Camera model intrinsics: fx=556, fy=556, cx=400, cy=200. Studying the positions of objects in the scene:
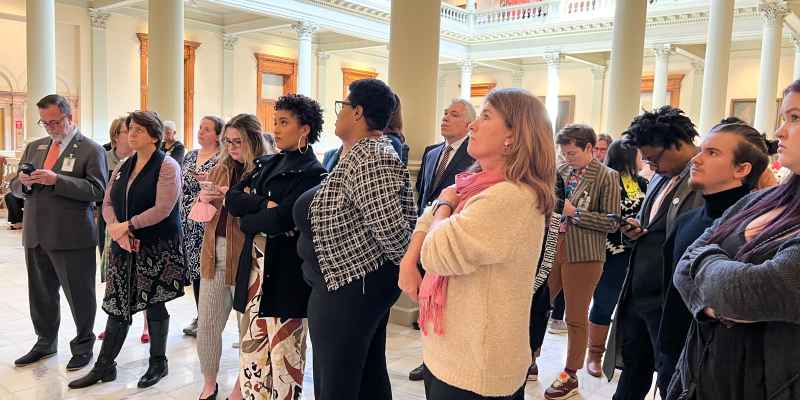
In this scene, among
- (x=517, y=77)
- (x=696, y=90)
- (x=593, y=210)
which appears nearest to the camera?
(x=593, y=210)

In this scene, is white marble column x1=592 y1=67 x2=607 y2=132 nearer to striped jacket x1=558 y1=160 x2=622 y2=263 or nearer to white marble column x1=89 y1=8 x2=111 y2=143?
white marble column x1=89 y1=8 x2=111 y2=143

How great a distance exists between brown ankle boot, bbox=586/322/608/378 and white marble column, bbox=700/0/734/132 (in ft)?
18.4

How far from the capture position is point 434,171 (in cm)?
357

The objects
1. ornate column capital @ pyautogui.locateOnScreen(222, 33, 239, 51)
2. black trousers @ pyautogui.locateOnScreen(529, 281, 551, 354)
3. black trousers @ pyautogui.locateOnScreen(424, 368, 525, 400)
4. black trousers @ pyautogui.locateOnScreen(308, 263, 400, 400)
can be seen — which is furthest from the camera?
ornate column capital @ pyautogui.locateOnScreen(222, 33, 239, 51)

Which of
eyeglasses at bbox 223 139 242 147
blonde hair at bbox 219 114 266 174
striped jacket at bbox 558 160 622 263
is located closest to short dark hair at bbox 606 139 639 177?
striped jacket at bbox 558 160 622 263

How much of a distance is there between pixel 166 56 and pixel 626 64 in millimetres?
5201

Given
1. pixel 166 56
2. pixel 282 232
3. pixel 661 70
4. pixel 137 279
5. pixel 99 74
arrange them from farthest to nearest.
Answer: pixel 661 70 < pixel 99 74 < pixel 166 56 < pixel 137 279 < pixel 282 232

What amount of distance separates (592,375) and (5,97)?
13091mm

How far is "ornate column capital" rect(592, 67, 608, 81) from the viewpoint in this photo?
18.8 meters

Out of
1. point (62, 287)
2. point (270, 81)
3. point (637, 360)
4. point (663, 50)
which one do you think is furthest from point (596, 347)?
point (270, 81)

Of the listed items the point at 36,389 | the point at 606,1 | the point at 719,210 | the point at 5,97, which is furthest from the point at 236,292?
the point at 606,1

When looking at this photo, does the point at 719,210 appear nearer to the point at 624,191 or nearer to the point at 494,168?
the point at 494,168

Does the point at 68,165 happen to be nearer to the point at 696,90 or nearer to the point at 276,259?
the point at 276,259

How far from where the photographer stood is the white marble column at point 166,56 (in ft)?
21.1
